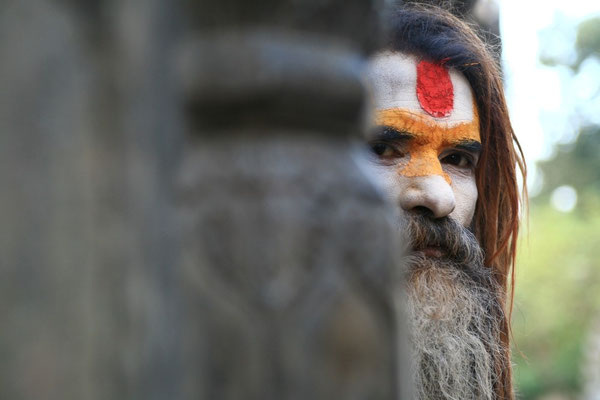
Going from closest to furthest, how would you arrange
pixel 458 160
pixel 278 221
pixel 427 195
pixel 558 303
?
1. pixel 278 221
2. pixel 427 195
3. pixel 458 160
4. pixel 558 303

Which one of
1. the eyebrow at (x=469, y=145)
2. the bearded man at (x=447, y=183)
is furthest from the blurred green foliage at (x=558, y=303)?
the eyebrow at (x=469, y=145)

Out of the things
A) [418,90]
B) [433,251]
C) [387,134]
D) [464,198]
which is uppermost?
[418,90]

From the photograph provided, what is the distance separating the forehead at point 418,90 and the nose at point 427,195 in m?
0.13

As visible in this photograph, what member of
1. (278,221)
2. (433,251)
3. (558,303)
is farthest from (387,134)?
(558,303)

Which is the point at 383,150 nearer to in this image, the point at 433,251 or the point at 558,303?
the point at 433,251

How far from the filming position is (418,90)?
150 centimetres

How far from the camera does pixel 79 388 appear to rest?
0.42 meters

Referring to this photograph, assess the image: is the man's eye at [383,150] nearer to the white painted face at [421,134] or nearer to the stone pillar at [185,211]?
the white painted face at [421,134]

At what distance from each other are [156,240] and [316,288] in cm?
10

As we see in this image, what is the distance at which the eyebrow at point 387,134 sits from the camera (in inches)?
57.5

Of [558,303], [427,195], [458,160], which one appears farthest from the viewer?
[558,303]

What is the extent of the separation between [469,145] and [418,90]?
0.16m

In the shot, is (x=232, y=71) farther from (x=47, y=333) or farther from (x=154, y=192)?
(x=47, y=333)

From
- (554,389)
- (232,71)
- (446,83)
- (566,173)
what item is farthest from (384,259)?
(566,173)
